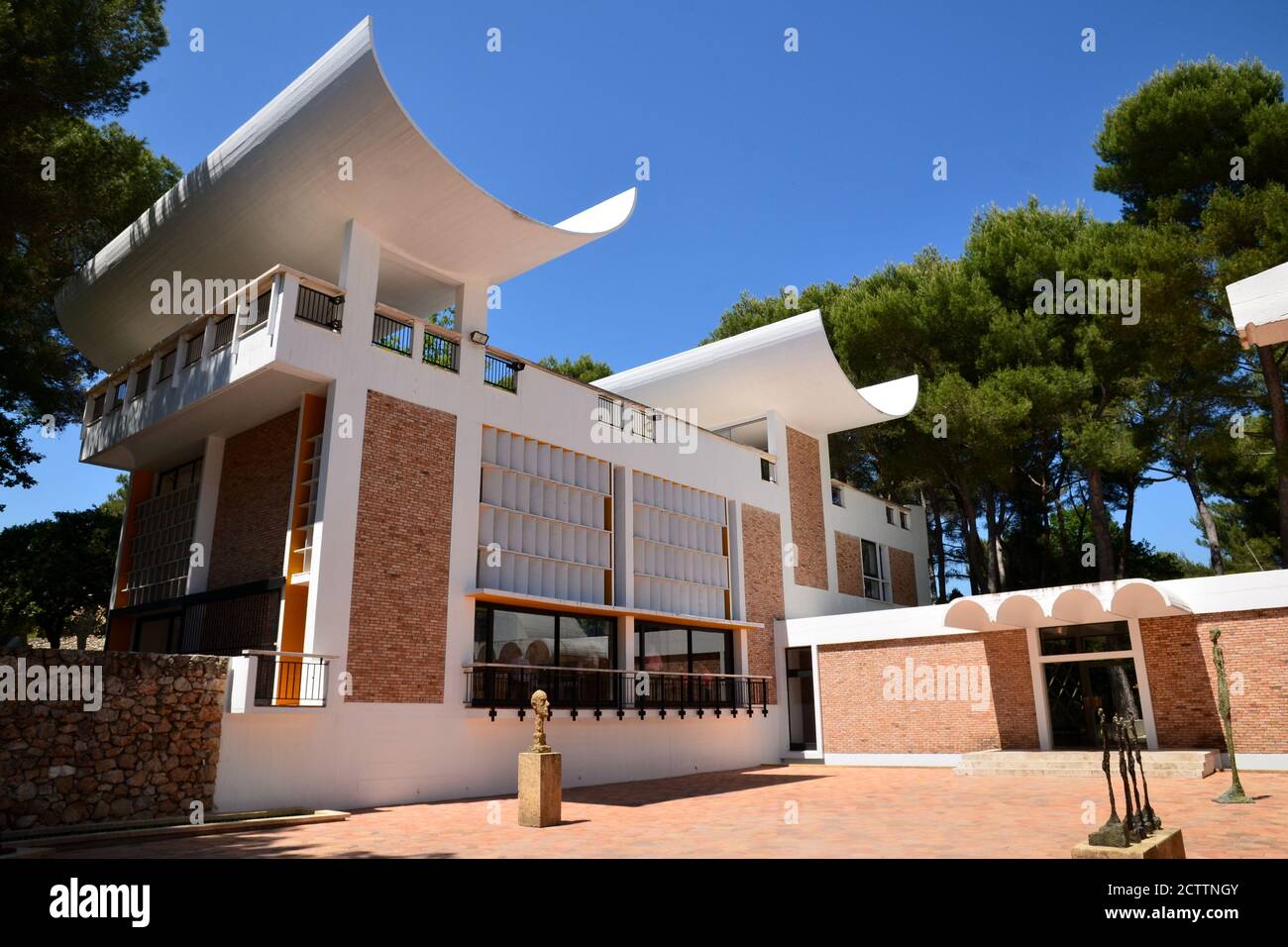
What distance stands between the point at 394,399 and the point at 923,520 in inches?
833

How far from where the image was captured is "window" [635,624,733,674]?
1783cm

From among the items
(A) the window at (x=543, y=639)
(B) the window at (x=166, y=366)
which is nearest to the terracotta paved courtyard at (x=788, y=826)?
(A) the window at (x=543, y=639)

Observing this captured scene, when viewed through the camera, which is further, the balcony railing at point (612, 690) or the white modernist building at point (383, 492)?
the balcony railing at point (612, 690)

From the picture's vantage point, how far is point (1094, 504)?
78.1 feet

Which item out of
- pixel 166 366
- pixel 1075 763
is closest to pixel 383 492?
pixel 166 366

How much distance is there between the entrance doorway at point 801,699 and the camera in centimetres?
2170

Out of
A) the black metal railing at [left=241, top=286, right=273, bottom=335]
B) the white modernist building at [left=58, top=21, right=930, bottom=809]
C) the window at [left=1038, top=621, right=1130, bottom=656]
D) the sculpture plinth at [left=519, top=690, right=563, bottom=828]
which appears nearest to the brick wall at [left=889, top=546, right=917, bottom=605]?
the white modernist building at [left=58, top=21, right=930, bottom=809]

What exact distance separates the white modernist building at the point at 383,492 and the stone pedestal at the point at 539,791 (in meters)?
3.25

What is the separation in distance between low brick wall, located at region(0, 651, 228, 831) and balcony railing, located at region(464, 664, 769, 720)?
4.11 m

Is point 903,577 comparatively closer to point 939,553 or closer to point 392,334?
point 939,553

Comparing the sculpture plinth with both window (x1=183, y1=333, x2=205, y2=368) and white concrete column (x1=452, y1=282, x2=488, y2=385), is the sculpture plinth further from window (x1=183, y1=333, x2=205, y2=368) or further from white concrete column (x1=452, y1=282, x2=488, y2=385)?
window (x1=183, y1=333, x2=205, y2=368)

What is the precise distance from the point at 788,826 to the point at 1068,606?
9.35 metres

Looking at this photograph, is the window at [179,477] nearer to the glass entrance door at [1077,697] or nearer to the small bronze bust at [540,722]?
the small bronze bust at [540,722]

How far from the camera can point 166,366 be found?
1539 cm
